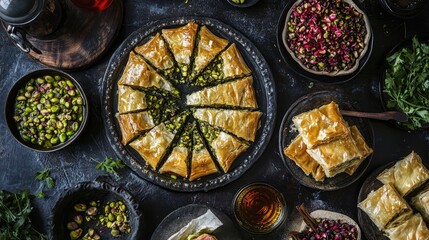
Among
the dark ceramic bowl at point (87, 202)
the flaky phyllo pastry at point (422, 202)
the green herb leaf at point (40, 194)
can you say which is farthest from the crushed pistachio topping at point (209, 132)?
the flaky phyllo pastry at point (422, 202)

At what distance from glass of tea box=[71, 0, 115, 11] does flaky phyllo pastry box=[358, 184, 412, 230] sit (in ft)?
9.39

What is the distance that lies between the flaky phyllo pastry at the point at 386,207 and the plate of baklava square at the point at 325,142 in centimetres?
23

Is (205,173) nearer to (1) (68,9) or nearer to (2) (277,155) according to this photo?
(2) (277,155)

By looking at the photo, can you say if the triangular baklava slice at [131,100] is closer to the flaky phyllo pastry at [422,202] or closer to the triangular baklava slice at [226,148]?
the triangular baklava slice at [226,148]

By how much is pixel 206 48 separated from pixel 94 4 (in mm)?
1048

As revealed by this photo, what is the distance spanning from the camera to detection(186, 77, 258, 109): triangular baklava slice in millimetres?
5797

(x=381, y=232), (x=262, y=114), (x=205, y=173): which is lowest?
(x=381, y=232)

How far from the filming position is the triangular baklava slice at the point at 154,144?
574cm

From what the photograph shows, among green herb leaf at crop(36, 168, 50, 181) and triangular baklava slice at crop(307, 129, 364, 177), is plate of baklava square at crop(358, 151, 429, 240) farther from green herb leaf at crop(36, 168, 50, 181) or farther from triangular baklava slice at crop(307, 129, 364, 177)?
green herb leaf at crop(36, 168, 50, 181)

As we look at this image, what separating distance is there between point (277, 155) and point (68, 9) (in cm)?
228

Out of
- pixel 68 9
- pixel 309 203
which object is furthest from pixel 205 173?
pixel 68 9

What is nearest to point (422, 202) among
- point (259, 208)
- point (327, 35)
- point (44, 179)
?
point (259, 208)

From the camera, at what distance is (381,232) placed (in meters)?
5.91

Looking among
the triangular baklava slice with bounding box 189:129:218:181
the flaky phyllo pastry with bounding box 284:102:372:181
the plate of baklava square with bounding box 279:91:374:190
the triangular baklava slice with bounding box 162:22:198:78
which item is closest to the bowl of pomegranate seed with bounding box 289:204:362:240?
the plate of baklava square with bounding box 279:91:374:190
